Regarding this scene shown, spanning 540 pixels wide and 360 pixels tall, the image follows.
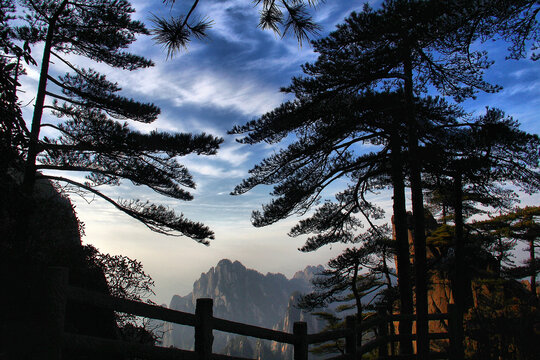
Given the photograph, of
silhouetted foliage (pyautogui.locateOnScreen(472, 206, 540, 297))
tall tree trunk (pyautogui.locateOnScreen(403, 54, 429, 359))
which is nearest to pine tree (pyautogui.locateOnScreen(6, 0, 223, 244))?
tall tree trunk (pyautogui.locateOnScreen(403, 54, 429, 359))

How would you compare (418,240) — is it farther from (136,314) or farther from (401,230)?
(136,314)

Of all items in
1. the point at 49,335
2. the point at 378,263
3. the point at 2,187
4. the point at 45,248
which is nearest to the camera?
the point at 49,335

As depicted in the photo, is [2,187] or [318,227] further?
[318,227]

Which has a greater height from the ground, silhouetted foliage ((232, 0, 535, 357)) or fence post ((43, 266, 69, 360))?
silhouetted foliage ((232, 0, 535, 357))

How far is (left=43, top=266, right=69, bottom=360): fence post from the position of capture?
8.07ft

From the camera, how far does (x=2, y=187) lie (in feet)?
14.0

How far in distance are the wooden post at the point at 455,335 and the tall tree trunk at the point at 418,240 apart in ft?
1.78

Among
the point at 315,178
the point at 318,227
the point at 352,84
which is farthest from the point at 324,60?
the point at 318,227

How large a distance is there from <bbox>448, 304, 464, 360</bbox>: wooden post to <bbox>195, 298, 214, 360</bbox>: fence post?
613 centimetres

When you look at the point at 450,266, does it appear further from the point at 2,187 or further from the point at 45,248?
the point at 2,187

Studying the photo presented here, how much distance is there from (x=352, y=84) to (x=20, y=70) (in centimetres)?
702

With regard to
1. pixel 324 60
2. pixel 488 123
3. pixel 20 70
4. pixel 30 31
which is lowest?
pixel 20 70

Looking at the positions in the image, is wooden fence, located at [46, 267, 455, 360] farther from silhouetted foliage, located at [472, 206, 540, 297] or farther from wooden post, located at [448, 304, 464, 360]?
silhouetted foliage, located at [472, 206, 540, 297]

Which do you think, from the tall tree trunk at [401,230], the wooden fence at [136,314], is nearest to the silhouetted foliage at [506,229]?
the tall tree trunk at [401,230]
